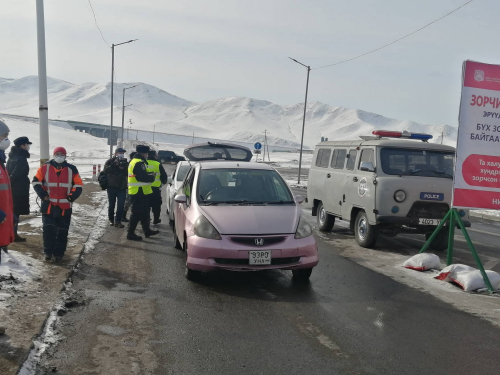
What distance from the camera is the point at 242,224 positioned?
7.45 metres

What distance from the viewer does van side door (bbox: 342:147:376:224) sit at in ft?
35.4

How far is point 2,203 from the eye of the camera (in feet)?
16.5

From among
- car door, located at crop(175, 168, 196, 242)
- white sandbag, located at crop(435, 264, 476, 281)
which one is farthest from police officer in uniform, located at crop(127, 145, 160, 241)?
white sandbag, located at crop(435, 264, 476, 281)

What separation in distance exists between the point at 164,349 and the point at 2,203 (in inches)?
76.6

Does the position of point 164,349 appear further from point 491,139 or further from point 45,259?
point 491,139

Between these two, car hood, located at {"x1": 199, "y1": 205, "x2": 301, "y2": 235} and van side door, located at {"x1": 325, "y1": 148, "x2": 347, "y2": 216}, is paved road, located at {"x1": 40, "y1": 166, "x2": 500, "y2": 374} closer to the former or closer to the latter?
car hood, located at {"x1": 199, "y1": 205, "x2": 301, "y2": 235}

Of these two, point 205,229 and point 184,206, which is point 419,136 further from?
point 205,229

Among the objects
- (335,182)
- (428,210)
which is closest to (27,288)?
(428,210)

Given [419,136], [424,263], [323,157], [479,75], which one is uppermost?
[479,75]

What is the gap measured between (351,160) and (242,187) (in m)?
4.15

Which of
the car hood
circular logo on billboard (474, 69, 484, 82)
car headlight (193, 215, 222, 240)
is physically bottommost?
car headlight (193, 215, 222, 240)

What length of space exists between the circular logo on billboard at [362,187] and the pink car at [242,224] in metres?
2.68

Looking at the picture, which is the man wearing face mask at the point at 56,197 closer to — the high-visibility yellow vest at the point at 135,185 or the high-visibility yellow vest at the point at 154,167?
the high-visibility yellow vest at the point at 135,185

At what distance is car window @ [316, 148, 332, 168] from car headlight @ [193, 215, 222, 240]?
634 cm
